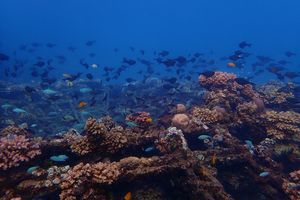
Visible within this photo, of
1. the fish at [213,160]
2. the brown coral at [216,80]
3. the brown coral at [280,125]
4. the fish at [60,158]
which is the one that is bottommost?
the fish at [213,160]

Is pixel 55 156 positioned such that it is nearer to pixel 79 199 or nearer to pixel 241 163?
pixel 79 199

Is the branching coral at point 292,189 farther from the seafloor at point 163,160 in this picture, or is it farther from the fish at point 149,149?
the fish at point 149,149

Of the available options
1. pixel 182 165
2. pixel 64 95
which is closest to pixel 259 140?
pixel 182 165

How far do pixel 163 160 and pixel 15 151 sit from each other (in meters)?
4.03

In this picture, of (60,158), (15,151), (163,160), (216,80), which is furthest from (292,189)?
(15,151)

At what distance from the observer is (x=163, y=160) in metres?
7.76

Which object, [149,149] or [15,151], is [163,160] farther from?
[15,151]

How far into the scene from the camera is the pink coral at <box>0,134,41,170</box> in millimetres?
8367

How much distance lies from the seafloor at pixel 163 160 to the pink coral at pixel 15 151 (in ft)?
0.08

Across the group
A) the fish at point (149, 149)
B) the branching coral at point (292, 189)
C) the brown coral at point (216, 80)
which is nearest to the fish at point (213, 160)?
the fish at point (149, 149)

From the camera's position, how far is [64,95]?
25969 millimetres

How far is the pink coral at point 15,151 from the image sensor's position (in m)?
8.37

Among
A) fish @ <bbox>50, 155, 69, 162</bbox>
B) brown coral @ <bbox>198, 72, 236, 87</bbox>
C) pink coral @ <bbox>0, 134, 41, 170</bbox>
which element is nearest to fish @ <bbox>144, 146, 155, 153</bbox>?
fish @ <bbox>50, 155, 69, 162</bbox>

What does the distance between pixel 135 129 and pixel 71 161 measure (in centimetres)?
247
